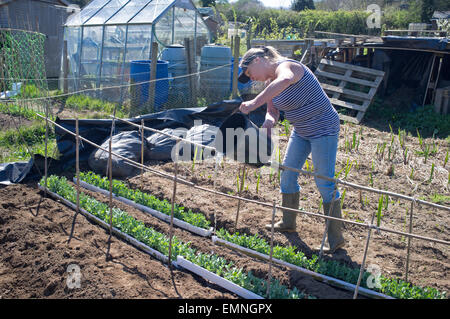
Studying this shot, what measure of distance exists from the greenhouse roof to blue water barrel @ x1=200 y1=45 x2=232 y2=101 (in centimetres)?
147

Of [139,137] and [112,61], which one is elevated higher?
[112,61]

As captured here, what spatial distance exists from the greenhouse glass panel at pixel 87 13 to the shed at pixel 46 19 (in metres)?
3.05

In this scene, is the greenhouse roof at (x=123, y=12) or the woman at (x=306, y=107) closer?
the woman at (x=306, y=107)

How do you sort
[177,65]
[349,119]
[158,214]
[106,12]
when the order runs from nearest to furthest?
1. [158,214]
2. [349,119]
3. [177,65]
4. [106,12]

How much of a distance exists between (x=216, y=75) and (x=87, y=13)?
4279 millimetres

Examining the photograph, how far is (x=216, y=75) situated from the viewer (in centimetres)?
859

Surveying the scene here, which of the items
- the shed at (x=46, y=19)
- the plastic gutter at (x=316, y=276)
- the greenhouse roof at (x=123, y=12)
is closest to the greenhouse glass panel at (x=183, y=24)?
the greenhouse roof at (x=123, y=12)

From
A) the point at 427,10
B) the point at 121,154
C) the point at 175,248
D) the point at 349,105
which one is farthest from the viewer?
the point at 427,10

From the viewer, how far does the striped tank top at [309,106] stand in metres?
2.92

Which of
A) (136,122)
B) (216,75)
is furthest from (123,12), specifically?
(136,122)

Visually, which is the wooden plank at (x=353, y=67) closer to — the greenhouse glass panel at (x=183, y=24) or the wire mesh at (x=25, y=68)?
the greenhouse glass panel at (x=183, y=24)

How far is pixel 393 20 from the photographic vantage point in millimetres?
21062

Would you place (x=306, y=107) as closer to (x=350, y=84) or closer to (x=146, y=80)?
(x=146, y=80)
